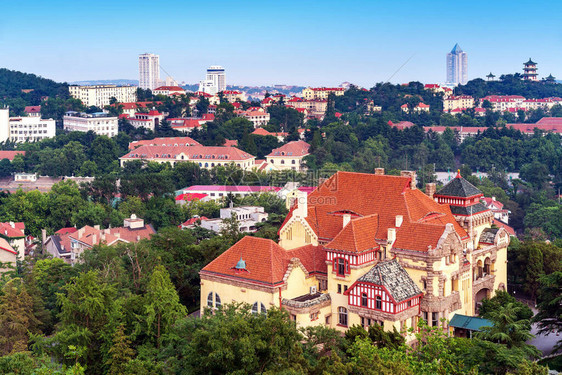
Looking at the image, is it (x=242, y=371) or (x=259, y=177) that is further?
(x=259, y=177)

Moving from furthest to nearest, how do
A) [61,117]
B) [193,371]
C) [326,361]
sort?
[61,117] < [193,371] < [326,361]

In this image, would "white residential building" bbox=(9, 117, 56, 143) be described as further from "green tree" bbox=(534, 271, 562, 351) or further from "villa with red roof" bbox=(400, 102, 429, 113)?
"green tree" bbox=(534, 271, 562, 351)

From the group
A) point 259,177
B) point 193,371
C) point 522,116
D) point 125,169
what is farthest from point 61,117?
point 193,371

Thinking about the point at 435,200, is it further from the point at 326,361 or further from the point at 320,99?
the point at 320,99

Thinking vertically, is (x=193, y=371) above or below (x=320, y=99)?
below

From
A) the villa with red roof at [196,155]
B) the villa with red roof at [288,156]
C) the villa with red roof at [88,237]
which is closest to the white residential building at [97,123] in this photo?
the villa with red roof at [196,155]

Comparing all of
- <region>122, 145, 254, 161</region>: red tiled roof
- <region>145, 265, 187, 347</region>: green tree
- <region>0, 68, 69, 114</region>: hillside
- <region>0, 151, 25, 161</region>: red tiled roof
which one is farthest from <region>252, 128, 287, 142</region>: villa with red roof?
<region>145, 265, 187, 347</region>: green tree
